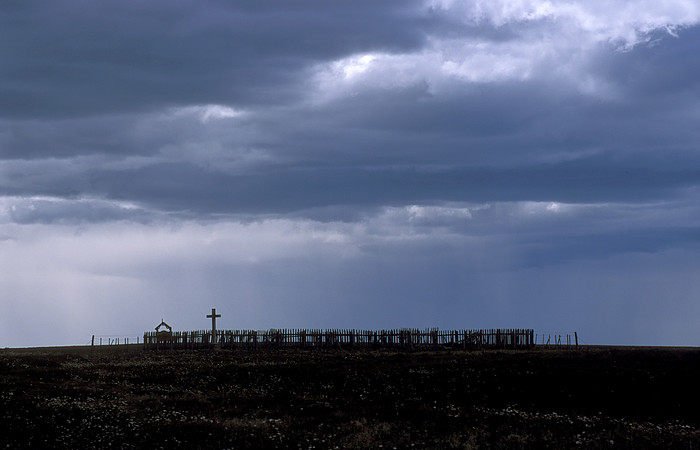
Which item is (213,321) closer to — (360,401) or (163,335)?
(163,335)

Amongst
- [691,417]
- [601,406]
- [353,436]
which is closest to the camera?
[353,436]

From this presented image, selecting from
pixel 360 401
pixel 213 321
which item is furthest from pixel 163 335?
pixel 360 401

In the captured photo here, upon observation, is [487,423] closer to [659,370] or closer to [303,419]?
[303,419]

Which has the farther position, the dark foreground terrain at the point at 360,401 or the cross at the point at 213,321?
the cross at the point at 213,321

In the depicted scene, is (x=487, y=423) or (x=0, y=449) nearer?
(x=0, y=449)

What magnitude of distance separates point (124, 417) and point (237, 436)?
6412 millimetres

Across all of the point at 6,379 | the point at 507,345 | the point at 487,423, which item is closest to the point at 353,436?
the point at 487,423

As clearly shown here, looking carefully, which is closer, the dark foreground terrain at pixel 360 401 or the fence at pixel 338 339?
the dark foreground terrain at pixel 360 401

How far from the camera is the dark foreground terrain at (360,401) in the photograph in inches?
928

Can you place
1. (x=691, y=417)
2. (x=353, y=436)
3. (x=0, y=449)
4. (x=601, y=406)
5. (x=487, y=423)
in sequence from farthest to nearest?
1. (x=601, y=406)
2. (x=691, y=417)
3. (x=487, y=423)
4. (x=353, y=436)
5. (x=0, y=449)

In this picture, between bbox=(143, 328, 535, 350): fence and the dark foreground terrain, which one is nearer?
the dark foreground terrain

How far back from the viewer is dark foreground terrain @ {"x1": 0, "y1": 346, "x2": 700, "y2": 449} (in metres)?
23.6

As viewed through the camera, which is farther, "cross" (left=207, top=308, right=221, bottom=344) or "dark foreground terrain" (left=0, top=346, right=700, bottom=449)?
"cross" (left=207, top=308, right=221, bottom=344)

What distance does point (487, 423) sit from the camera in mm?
26594
